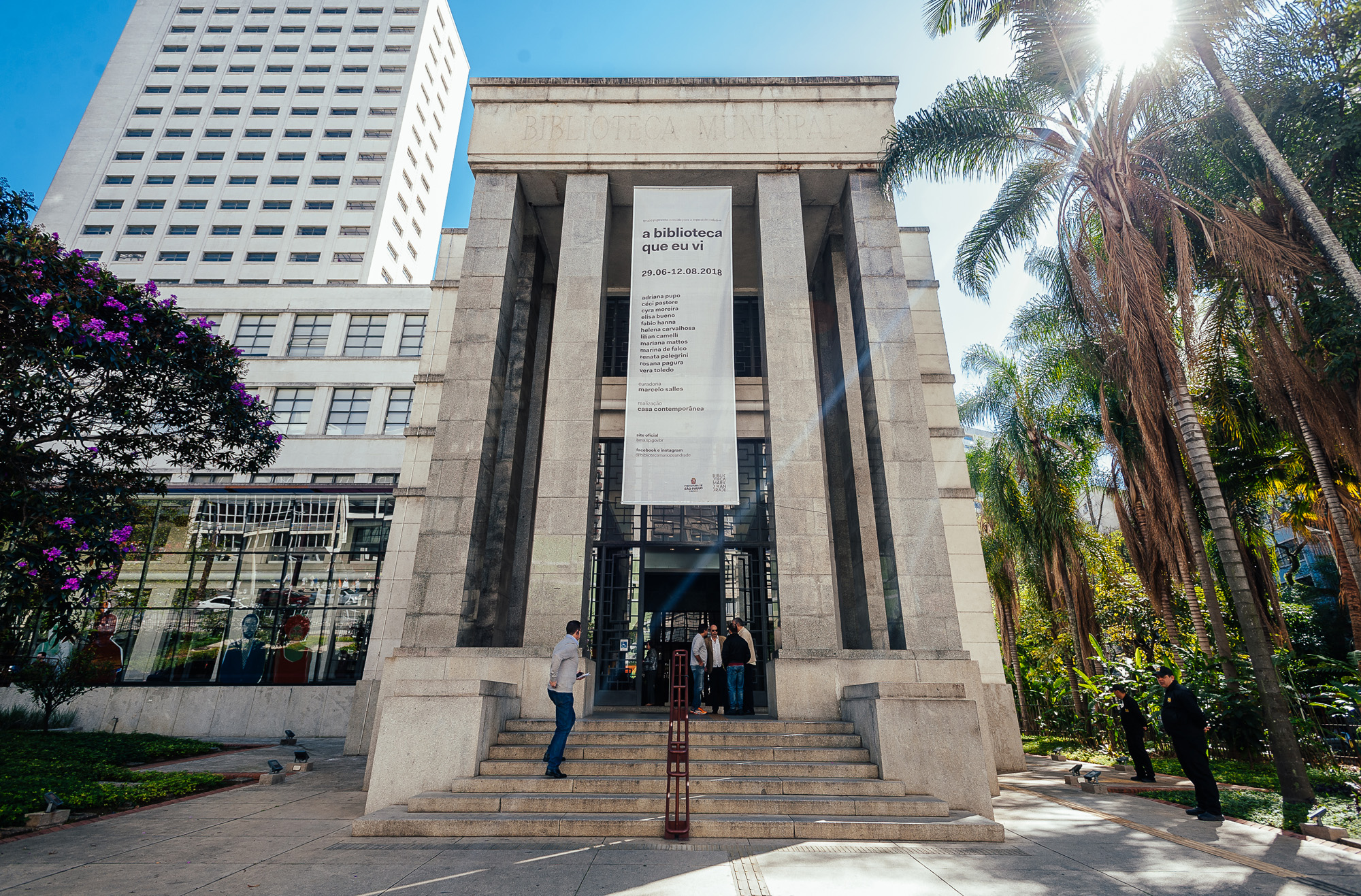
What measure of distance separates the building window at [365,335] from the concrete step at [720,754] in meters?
30.9

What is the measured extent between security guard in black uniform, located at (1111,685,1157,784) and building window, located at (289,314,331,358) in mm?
37542

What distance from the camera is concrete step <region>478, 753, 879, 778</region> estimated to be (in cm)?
848

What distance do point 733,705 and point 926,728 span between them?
4045 mm

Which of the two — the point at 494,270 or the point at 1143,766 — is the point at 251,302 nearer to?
the point at 494,270

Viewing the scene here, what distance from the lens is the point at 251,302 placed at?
35562 millimetres

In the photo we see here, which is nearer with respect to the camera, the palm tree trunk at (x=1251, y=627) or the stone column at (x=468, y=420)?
the palm tree trunk at (x=1251, y=627)

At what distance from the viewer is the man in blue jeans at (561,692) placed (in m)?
8.13

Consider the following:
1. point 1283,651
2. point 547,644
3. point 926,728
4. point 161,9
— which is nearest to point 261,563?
point 547,644

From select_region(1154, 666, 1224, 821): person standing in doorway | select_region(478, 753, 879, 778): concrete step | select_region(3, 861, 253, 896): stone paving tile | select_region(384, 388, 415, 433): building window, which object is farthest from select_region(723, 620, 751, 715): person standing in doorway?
select_region(384, 388, 415, 433): building window

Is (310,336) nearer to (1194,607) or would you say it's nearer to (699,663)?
(699,663)

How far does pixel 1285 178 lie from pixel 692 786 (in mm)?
12728

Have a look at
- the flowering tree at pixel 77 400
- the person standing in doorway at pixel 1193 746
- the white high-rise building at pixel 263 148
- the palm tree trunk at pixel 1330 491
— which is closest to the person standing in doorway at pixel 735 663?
the person standing in doorway at pixel 1193 746

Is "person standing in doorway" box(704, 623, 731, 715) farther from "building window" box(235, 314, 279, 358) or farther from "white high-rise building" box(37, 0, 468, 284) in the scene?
"white high-rise building" box(37, 0, 468, 284)

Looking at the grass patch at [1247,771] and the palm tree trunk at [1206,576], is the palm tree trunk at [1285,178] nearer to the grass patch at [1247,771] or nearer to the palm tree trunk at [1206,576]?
the palm tree trunk at [1206,576]
